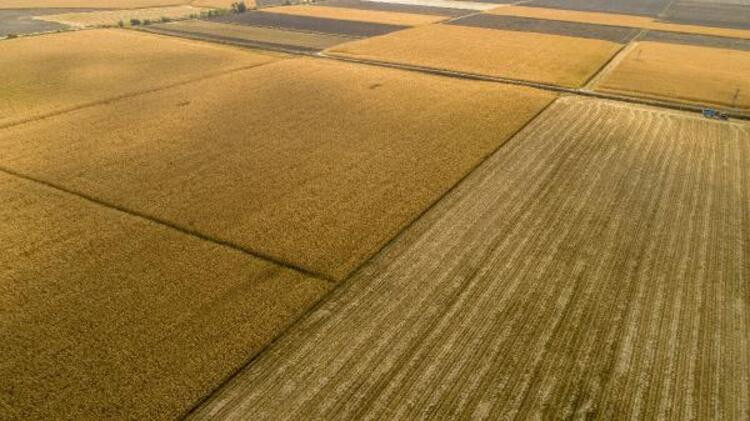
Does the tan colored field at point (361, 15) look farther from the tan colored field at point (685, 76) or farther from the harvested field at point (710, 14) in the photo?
the harvested field at point (710, 14)

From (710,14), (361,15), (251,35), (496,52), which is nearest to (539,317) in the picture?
(496,52)

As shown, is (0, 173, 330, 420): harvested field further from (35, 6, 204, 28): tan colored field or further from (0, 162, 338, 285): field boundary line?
(35, 6, 204, 28): tan colored field

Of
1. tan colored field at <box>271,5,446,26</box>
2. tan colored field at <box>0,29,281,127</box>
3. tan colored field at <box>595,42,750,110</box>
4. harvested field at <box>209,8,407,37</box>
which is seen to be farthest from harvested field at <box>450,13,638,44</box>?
tan colored field at <box>0,29,281,127</box>

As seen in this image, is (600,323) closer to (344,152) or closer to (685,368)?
(685,368)

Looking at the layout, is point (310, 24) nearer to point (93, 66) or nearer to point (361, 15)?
point (361, 15)

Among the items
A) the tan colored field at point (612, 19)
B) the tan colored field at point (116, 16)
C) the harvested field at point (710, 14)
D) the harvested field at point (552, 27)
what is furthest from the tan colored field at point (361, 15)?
the harvested field at point (710, 14)

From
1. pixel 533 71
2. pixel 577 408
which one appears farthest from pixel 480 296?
pixel 533 71
